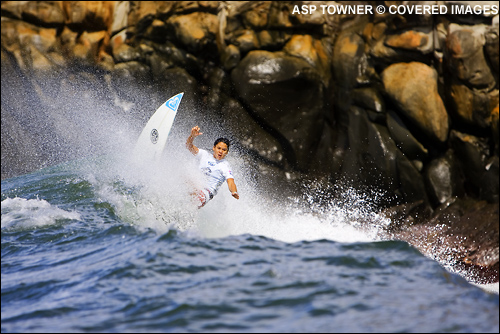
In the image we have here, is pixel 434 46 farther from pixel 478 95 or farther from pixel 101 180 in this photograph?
pixel 101 180

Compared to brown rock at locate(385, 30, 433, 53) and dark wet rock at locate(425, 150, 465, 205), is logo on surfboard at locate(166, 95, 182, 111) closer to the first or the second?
brown rock at locate(385, 30, 433, 53)

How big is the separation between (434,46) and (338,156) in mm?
3272

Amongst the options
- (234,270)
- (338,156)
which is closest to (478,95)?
(338,156)

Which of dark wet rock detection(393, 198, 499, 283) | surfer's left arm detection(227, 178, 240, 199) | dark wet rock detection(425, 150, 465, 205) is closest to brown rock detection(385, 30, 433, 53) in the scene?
dark wet rock detection(425, 150, 465, 205)

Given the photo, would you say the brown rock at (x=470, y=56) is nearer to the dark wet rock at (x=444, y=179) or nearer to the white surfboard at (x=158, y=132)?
the dark wet rock at (x=444, y=179)

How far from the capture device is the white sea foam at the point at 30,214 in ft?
25.3

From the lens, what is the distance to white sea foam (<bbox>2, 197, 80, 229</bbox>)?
771 centimetres

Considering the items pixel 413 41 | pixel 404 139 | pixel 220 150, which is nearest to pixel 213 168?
pixel 220 150

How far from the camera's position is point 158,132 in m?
9.72

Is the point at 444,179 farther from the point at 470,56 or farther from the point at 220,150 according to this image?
the point at 220,150

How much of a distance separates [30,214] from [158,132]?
278 centimetres

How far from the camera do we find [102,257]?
5957 millimetres

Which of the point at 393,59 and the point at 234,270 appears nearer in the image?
the point at 234,270

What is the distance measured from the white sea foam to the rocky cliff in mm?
5077
